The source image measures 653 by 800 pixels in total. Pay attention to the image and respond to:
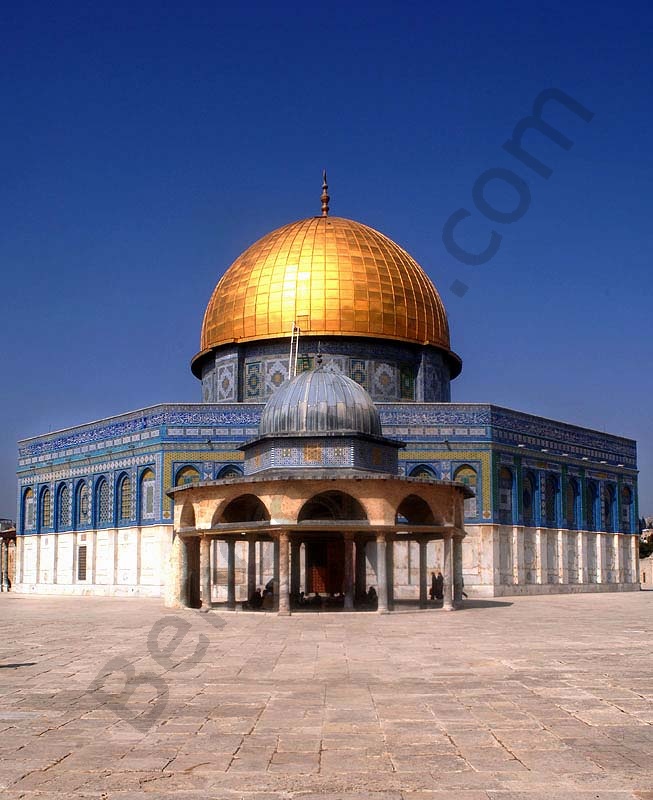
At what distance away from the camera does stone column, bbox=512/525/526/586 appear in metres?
33.3

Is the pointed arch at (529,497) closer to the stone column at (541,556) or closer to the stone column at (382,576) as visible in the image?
the stone column at (541,556)

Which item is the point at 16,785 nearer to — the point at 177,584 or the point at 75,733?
the point at 75,733

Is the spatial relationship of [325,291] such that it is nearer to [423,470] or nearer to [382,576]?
[423,470]

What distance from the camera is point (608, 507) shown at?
3916cm

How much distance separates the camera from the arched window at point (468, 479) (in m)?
32.8

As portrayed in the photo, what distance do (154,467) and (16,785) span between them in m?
27.8

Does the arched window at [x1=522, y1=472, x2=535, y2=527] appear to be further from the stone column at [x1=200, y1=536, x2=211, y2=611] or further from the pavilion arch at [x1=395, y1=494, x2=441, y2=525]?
the stone column at [x1=200, y1=536, x2=211, y2=611]

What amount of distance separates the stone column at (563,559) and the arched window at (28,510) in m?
20.0

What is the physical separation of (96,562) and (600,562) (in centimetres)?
1814

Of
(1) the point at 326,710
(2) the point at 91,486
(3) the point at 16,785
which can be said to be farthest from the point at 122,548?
(3) the point at 16,785

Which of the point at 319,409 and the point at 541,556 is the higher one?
the point at 319,409

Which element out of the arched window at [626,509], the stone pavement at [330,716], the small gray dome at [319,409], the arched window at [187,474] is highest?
the small gray dome at [319,409]

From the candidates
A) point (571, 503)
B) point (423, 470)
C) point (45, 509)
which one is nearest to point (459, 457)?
point (423, 470)

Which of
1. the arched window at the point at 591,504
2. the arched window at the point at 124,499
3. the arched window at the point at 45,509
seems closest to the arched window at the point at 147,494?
the arched window at the point at 124,499
